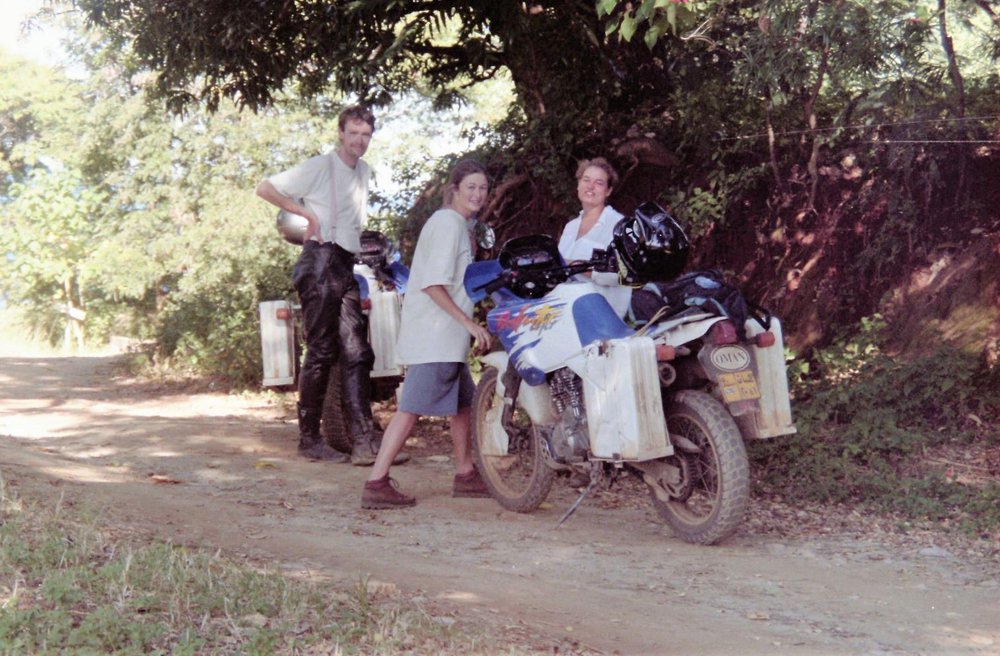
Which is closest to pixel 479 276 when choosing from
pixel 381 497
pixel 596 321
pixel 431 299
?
pixel 431 299

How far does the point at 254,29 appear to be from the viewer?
33.2 ft

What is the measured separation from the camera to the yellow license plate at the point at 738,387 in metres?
5.42

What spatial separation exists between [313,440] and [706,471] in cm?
350

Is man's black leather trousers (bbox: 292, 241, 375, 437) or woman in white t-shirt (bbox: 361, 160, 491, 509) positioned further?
man's black leather trousers (bbox: 292, 241, 375, 437)

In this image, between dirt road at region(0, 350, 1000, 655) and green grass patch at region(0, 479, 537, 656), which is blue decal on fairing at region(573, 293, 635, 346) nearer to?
dirt road at region(0, 350, 1000, 655)

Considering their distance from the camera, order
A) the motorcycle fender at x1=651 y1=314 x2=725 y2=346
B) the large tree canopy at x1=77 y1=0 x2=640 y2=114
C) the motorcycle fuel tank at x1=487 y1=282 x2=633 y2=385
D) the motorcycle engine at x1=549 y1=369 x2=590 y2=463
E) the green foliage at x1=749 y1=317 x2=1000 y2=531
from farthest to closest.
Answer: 1. the large tree canopy at x1=77 y1=0 x2=640 y2=114
2. the green foliage at x1=749 y1=317 x2=1000 y2=531
3. the motorcycle engine at x1=549 y1=369 x2=590 y2=463
4. the motorcycle fuel tank at x1=487 y1=282 x2=633 y2=385
5. the motorcycle fender at x1=651 y1=314 x2=725 y2=346

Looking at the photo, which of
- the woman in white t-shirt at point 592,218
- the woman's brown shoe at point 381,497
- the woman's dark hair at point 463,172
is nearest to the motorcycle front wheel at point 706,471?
the woman in white t-shirt at point 592,218

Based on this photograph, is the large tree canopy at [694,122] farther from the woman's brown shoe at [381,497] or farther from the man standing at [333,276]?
the woman's brown shoe at [381,497]

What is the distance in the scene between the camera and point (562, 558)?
5359mm

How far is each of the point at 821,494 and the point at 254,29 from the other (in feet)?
20.4

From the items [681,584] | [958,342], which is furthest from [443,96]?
[681,584]

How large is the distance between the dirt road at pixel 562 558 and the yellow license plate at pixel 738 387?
72 centimetres

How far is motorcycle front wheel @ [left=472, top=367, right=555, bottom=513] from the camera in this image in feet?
21.3

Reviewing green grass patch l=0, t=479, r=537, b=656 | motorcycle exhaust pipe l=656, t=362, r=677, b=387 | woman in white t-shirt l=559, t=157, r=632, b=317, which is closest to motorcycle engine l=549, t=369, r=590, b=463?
motorcycle exhaust pipe l=656, t=362, r=677, b=387
